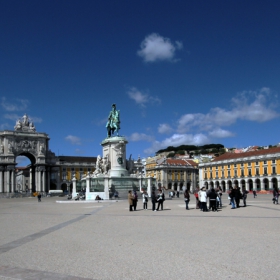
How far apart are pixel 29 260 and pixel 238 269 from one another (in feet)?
12.9

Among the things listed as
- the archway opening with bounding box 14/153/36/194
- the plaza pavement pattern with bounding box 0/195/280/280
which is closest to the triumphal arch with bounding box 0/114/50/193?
the archway opening with bounding box 14/153/36/194

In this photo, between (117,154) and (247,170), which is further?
(247,170)

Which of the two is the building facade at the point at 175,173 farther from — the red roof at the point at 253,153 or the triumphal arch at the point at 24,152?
the triumphal arch at the point at 24,152

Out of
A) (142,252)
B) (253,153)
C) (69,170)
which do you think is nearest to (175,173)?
(253,153)

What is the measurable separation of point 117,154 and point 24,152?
5679 cm

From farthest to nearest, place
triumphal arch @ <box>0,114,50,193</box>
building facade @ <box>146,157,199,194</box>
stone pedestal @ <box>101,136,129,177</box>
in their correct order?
1. building facade @ <box>146,157,199,194</box>
2. triumphal arch @ <box>0,114,50,193</box>
3. stone pedestal @ <box>101,136,129,177</box>

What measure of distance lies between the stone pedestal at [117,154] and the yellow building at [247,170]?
38197 millimetres

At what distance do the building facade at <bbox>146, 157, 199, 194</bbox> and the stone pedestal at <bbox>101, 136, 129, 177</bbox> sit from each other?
57012 mm

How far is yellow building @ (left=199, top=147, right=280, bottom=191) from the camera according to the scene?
79.7 metres

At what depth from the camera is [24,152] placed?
91.4 metres

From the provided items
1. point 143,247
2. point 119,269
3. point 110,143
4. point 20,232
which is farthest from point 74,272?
point 110,143

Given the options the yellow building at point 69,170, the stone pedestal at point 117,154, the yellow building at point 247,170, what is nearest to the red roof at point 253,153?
the yellow building at point 247,170

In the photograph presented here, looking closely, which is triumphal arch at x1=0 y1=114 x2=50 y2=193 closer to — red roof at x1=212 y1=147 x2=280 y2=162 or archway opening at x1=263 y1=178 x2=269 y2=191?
red roof at x1=212 y1=147 x2=280 y2=162

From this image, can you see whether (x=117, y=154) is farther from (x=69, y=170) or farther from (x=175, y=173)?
(x=69, y=170)
